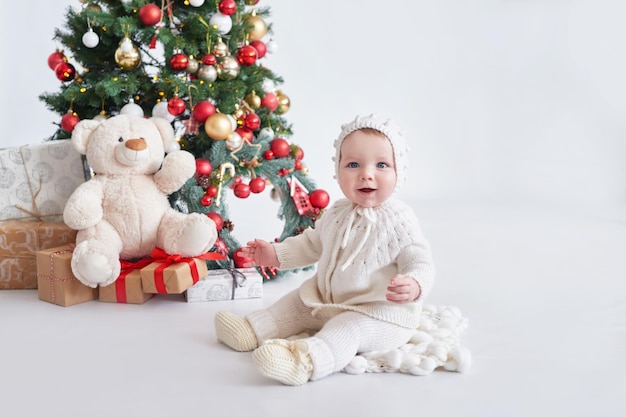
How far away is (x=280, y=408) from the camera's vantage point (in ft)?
5.03

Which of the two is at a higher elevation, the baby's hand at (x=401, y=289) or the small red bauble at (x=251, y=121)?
the small red bauble at (x=251, y=121)

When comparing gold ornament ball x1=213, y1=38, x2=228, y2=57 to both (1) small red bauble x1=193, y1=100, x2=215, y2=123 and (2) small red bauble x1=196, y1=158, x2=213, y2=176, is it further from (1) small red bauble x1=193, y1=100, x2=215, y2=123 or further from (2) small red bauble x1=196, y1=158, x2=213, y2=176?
(2) small red bauble x1=196, y1=158, x2=213, y2=176

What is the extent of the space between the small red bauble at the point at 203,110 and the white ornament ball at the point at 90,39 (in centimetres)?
42

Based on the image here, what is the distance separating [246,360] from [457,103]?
2825 millimetres

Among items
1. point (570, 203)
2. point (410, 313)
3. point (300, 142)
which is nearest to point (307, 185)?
point (410, 313)

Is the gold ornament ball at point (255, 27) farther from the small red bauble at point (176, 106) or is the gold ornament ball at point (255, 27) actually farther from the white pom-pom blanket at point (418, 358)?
the white pom-pom blanket at point (418, 358)

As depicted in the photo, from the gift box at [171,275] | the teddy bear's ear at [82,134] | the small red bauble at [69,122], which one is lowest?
the gift box at [171,275]

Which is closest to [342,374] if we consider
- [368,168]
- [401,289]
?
[401,289]

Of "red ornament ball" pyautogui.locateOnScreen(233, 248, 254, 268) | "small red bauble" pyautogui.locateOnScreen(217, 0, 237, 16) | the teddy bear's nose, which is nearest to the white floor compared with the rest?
"red ornament ball" pyautogui.locateOnScreen(233, 248, 254, 268)

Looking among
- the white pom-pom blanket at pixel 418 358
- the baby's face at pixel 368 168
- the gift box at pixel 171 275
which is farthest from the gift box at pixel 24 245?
the white pom-pom blanket at pixel 418 358

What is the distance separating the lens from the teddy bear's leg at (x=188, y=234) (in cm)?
228

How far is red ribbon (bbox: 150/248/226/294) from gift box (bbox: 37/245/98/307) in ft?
0.82

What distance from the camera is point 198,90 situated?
2.52 meters

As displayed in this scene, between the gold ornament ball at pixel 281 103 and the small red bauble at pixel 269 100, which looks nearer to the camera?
the small red bauble at pixel 269 100
